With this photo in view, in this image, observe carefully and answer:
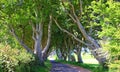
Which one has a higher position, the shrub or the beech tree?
the beech tree

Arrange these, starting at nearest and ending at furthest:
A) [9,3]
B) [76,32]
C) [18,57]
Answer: [18,57]
[9,3]
[76,32]

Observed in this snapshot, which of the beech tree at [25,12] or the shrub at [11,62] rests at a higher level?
the beech tree at [25,12]

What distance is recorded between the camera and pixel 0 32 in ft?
87.0

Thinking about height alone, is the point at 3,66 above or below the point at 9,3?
below

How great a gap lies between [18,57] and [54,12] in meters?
10.7

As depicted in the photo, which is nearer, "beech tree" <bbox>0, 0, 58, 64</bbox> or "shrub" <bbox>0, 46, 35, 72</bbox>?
"shrub" <bbox>0, 46, 35, 72</bbox>

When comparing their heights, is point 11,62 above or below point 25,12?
below

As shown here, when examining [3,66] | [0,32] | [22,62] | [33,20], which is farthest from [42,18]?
[3,66]

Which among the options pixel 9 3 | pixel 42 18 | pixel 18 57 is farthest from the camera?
pixel 42 18

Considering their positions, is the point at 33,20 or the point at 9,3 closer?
the point at 9,3

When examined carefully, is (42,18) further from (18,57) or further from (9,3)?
(18,57)

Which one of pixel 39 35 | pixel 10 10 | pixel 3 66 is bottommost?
pixel 3 66

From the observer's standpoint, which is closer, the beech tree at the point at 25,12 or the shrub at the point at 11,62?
the shrub at the point at 11,62

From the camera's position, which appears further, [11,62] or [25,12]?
[25,12]
